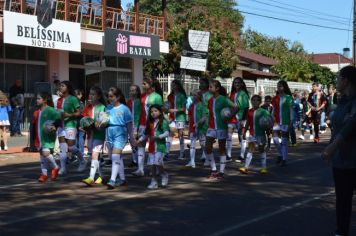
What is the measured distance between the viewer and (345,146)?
5.89 meters

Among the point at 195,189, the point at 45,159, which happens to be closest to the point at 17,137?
the point at 45,159

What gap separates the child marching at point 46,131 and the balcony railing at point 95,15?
10.8 meters

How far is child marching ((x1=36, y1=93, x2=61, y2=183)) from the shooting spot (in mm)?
A: 10703

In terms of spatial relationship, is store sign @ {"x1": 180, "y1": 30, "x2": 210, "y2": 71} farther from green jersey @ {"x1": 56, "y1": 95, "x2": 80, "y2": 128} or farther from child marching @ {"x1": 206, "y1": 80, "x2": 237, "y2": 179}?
child marching @ {"x1": 206, "y1": 80, "x2": 237, "y2": 179}

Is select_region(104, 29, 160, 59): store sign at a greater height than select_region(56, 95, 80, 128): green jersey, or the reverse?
select_region(104, 29, 160, 59): store sign

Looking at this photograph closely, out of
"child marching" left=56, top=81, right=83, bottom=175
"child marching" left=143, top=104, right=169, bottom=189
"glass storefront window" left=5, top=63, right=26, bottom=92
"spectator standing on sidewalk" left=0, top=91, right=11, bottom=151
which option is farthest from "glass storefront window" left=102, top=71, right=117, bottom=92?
"child marching" left=143, top=104, right=169, bottom=189

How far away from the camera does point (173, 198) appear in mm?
9164

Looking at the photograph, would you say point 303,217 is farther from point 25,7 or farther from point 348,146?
point 25,7

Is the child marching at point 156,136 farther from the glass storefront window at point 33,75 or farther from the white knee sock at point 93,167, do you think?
the glass storefront window at point 33,75

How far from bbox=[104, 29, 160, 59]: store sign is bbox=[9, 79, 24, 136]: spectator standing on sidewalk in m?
4.09

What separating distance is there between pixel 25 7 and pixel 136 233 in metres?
16.2

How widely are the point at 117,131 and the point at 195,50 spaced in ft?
43.9

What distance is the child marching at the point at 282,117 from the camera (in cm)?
1339

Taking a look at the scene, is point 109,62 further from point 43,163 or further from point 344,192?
point 344,192
